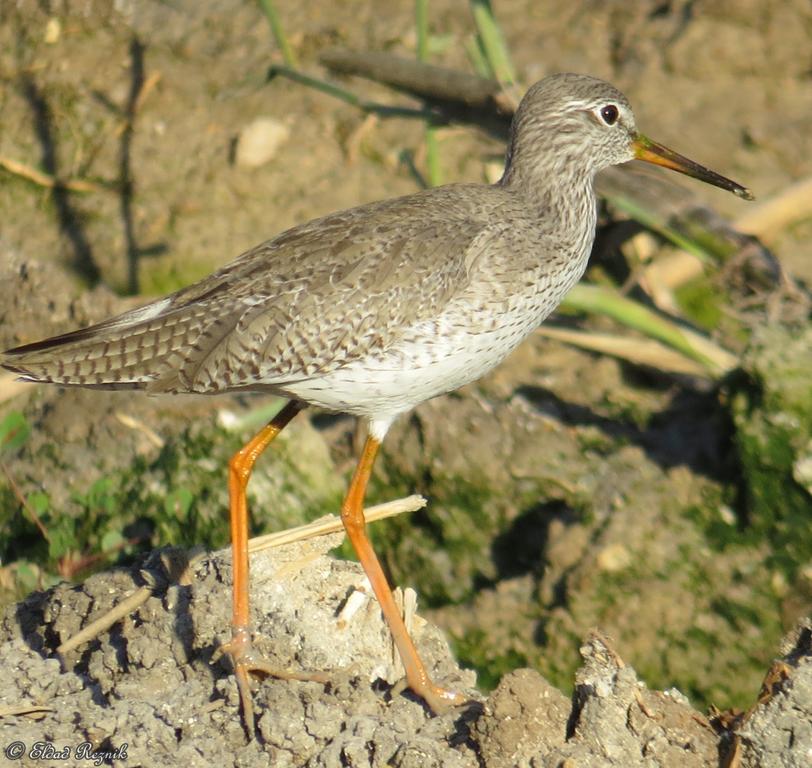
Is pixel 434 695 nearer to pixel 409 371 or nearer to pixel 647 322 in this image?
pixel 409 371

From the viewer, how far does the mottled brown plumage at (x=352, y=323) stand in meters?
4.35

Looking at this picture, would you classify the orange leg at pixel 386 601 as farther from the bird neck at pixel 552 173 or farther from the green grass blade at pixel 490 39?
the green grass blade at pixel 490 39

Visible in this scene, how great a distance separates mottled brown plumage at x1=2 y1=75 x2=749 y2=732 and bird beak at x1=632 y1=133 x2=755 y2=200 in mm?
772

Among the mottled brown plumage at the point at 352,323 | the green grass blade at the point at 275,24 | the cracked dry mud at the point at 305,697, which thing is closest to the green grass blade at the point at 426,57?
the green grass blade at the point at 275,24

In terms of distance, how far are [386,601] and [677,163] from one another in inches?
82.5

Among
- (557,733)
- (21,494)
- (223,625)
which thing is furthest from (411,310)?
(21,494)

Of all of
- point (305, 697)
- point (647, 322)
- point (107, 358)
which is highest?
point (107, 358)

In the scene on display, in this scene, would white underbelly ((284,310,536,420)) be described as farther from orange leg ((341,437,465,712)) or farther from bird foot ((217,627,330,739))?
bird foot ((217,627,330,739))

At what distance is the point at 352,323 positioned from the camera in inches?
171

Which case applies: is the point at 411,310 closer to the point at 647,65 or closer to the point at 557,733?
the point at 557,733

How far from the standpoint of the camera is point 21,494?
5.58 m

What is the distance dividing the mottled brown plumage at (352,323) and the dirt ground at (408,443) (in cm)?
45

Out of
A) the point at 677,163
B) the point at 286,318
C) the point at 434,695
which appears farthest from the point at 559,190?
the point at 434,695

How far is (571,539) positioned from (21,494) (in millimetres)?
2296
